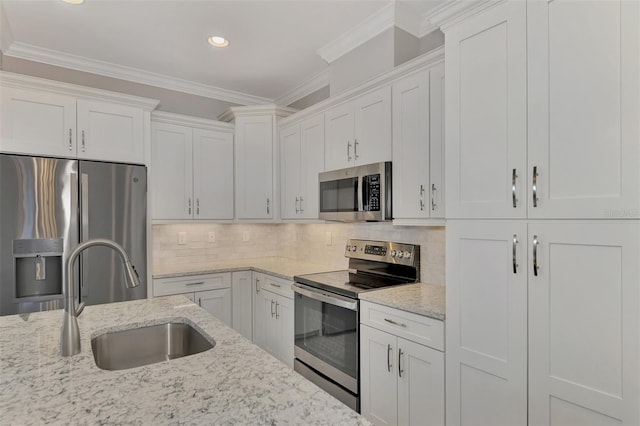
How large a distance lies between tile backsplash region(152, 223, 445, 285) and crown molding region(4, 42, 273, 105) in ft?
4.59

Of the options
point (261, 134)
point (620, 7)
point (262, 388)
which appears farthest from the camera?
point (261, 134)

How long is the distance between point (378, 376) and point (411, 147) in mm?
1409

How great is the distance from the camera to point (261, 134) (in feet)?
11.9

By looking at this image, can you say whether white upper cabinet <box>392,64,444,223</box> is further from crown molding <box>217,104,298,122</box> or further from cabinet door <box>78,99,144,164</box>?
cabinet door <box>78,99,144,164</box>

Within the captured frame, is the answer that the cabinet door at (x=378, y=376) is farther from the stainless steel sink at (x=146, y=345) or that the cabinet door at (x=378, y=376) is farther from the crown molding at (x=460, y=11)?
the crown molding at (x=460, y=11)

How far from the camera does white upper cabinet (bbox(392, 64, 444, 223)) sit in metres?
2.10

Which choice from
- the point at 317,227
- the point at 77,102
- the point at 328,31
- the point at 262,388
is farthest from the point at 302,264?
the point at 262,388

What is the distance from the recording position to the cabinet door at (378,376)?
79.7 inches

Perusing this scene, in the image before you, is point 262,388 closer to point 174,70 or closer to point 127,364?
point 127,364

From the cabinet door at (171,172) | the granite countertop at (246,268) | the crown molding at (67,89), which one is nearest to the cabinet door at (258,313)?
the granite countertop at (246,268)

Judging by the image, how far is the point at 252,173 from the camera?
143 inches

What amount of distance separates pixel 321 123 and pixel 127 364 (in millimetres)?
2245

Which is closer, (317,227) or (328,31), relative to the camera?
(328,31)

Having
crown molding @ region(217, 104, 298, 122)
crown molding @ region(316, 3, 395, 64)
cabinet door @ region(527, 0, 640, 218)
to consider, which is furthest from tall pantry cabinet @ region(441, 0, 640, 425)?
crown molding @ region(217, 104, 298, 122)
